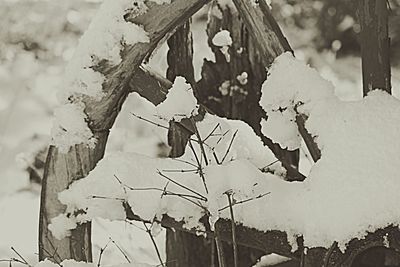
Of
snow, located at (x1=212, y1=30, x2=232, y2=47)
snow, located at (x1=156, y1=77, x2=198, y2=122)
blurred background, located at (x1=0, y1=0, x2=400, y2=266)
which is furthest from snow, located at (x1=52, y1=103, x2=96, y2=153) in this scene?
blurred background, located at (x1=0, y1=0, x2=400, y2=266)

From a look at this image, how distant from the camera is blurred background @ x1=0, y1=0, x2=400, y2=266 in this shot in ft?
18.6

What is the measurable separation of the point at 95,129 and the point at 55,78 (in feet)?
14.7

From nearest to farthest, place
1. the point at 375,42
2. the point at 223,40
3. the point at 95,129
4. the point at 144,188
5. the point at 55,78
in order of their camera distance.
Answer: the point at 144,188, the point at 95,129, the point at 375,42, the point at 223,40, the point at 55,78

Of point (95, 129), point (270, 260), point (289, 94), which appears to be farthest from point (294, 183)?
point (270, 260)

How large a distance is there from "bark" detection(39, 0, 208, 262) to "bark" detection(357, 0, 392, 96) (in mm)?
599

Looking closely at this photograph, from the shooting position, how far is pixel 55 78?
6.81 m

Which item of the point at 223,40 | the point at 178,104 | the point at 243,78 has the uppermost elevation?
the point at 223,40

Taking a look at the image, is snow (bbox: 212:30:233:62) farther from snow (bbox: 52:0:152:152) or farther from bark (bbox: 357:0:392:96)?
snow (bbox: 52:0:152:152)

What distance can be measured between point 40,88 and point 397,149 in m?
5.11

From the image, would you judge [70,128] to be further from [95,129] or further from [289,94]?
[289,94]

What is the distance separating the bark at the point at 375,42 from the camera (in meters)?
2.65

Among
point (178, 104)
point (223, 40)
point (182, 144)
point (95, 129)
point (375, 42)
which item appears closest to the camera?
point (178, 104)

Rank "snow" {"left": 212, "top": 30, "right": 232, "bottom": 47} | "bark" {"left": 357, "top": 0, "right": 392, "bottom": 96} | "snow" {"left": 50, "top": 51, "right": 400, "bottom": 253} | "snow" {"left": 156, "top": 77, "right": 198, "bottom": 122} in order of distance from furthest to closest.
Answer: "snow" {"left": 212, "top": 30, "right": 232, "bottom": 47} → "bark" {"left": 357, "top": 0, "right": 392, "bottom": 96} → "snow" {"left": 156, "top": 77, "right": 198, "bottom": 122} → "snow" {"left": 50, "top": 51, "right": 400, "bottom": 253}

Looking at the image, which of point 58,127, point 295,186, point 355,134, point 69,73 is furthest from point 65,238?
point 355,134
